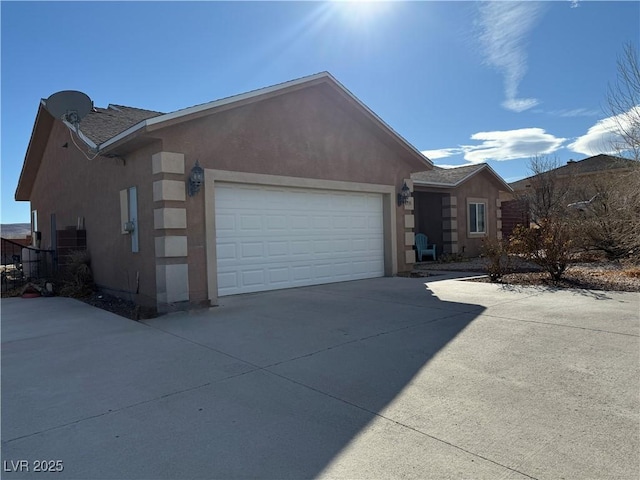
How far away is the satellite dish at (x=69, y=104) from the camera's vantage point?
8891 millimetres

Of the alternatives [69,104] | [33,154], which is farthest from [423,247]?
[33,154]

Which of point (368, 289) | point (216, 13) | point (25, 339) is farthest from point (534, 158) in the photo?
point (25, 339)

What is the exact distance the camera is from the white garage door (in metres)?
8.74

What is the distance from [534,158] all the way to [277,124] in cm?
1581

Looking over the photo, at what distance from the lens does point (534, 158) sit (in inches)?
798

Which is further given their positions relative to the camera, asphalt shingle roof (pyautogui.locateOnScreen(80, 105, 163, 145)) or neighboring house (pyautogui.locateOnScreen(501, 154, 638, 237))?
neighboring house (pyautogui.locateOnScreen(501, 154, 638, 237))

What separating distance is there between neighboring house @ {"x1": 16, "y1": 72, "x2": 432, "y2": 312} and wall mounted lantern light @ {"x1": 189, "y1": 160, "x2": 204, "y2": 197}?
2cm

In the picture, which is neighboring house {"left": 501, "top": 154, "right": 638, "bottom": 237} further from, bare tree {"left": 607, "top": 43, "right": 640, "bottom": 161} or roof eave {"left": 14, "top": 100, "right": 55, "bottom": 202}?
roof eave {"left": 14, "top": 100, "right": 55, "bottom": 202}

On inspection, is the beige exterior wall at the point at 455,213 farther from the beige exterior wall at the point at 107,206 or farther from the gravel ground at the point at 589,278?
the beige exterior wall at the point at 107,206

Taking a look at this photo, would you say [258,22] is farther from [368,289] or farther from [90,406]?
[90,406]

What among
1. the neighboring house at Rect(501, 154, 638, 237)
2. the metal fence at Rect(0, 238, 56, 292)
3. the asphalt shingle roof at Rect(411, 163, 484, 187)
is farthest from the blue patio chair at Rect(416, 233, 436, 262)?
the metal fence at Rect(0, 238, 56, 292)

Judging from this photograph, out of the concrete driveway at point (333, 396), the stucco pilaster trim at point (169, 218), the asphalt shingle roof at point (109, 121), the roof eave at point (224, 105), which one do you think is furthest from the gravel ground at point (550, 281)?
the asphalt shingle roof at point (109, 121)

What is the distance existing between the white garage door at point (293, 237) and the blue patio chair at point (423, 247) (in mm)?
5755

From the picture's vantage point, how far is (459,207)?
17719 mm
